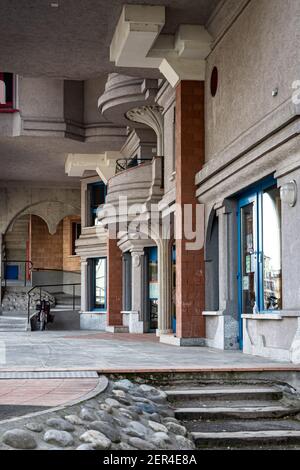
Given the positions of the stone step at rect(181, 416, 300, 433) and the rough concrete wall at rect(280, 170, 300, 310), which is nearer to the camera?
the stone step at rect(181, 416, 300, 433)

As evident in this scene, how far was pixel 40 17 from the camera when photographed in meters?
14.8

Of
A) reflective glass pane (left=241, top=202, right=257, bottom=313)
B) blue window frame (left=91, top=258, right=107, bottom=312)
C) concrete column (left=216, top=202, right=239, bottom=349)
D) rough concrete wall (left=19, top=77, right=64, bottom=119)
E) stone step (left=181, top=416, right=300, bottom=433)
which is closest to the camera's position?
stone step (left=181, top=416, right=300, bottom=433)

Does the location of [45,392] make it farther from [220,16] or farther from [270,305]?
[220,16]

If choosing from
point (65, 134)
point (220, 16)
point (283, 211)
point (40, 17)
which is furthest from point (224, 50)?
point (65, 134)

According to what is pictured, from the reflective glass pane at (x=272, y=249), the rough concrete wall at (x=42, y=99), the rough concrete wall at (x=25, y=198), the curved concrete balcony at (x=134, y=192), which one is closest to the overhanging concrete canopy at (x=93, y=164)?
the rough concrete wall at (x=42, y=99)

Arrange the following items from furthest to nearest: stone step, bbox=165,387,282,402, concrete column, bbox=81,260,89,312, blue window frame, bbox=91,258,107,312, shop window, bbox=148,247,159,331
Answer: concrete column, bbox=81,260,89,312 < blue window frame, bbox=91,258,107,312 < shop window, bbox=148,247,159,331 < stone step, bbox=165,387,282,402

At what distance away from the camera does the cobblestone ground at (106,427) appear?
215 inches

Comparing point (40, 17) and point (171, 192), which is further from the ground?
point (40, 17)

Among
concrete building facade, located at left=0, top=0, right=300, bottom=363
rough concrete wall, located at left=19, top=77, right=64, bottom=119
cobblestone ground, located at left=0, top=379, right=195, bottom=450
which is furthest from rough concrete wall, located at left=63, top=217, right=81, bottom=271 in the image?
cobblestone ground, located at left=0, top=379, right=195, bottom=450

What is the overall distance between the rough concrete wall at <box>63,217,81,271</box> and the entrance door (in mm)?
25571

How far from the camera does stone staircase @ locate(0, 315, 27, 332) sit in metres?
25.9

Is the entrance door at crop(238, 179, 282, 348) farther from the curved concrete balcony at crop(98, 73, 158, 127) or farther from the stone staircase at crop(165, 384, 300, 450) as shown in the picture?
the curved concrete balcony at crop(98, 73, 158, 127)

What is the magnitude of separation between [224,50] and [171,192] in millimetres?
3974

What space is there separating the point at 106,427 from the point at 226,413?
2.04 meters
